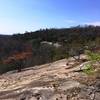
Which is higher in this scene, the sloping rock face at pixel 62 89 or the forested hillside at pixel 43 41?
the sloping rock face at pixel 62 89

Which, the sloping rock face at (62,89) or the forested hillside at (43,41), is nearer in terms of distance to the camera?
the sloping rock face at (62,89)

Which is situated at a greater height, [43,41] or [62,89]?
[62,89]

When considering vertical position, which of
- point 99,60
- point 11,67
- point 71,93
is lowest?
point 11,67

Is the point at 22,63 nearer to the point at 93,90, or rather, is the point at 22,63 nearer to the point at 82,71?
the point at 82,71

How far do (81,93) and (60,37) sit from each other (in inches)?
1561

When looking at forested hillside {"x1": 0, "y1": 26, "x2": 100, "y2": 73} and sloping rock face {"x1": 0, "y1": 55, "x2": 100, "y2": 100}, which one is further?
forested hillside {"x1": 0, "y1": 26, "x2": 100, "y2": 73}

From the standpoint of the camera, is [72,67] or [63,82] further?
[72,67]

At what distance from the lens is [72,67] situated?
39.1 feet

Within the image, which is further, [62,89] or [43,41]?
[43,41]

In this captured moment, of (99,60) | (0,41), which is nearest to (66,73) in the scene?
(99,60)

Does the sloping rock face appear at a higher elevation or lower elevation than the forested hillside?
higher

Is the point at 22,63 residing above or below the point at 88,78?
below

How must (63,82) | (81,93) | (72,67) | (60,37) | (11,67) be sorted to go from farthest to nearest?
1. (60,37)
2. (11,67)
3. (72,67)
4. (63,82)
5. (81,93)

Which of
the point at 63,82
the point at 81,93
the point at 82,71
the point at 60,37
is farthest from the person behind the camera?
the point at 60,37
